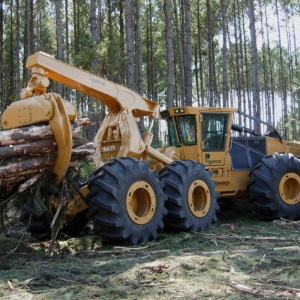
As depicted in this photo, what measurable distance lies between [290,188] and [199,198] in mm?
2918

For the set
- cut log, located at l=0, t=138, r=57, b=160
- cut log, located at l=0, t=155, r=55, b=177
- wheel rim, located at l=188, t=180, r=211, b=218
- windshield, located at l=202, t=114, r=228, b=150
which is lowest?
wheel rim, located at l=188, t=180, r=211, b=218

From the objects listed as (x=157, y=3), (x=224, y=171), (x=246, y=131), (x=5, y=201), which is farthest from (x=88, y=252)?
(x=157, y=3)

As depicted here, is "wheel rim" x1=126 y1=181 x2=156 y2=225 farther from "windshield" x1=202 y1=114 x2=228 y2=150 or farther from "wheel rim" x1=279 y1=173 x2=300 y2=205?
"wheel rim" x1=279 y1=173 x2=300 y2=205

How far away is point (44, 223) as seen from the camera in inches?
303

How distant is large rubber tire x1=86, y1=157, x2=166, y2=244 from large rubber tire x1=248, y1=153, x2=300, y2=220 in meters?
3.21

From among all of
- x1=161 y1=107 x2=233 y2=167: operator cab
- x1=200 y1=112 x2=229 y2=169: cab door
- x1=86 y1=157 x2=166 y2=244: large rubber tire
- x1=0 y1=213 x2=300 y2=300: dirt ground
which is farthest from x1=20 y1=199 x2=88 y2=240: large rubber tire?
x1=200 y1=112 x2=229 y2=169: cab door

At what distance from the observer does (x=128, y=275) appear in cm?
470

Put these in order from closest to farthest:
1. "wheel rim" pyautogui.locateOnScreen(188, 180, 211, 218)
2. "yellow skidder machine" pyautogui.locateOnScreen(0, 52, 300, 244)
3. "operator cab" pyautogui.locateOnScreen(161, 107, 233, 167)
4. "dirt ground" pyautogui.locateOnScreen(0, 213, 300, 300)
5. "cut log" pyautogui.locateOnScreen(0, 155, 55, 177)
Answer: "dirt ground" pyautogui.locateOnScreen(0, 213, 300, 300), "cut log" pyautogui.locateOnScreen(0, 155, 55, 177), "yellow skidder machine" pyautogui.locateOnScreen(0, 52, 300, 244), "wheel rim" pyautogui.locateOnScreen(188, 180, 211, 218), "operator cab" pyautogui.locateOnScreen(161, 107, 233, 167)

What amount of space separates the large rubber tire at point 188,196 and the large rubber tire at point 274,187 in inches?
63.9

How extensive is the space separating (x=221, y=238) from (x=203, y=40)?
1118 inches

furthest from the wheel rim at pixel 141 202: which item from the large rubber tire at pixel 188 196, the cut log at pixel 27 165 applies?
the cut log at pixel 27 165

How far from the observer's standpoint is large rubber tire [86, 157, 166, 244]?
21.7ft

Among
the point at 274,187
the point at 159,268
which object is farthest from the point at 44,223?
the point at 274,187

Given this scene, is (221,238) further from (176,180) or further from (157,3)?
(157,3)
